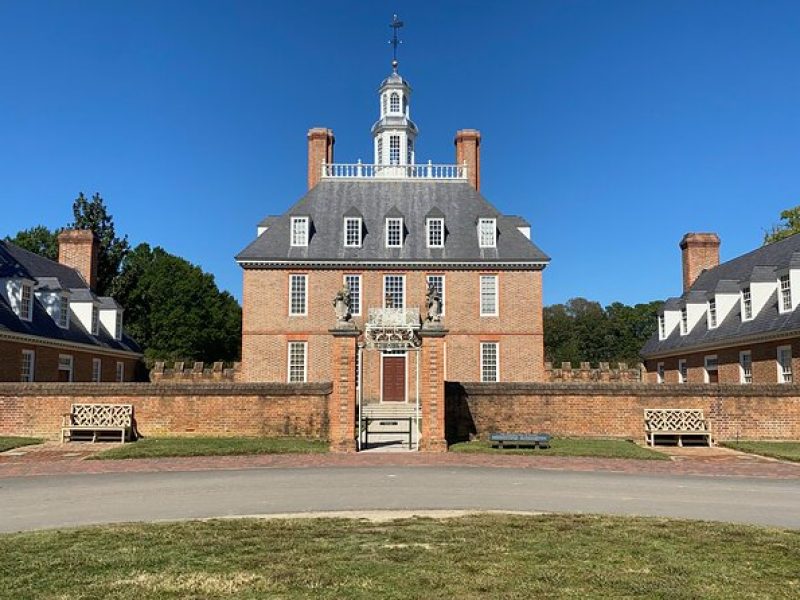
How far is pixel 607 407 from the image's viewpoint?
20500 millimetres

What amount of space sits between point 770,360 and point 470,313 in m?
12.6

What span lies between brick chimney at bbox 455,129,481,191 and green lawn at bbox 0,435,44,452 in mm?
25211

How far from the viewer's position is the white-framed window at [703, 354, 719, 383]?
30.5 meters

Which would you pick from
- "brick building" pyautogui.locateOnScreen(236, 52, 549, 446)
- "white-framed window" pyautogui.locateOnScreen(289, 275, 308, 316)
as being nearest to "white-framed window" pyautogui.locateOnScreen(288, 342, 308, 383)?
"brick building" pyautogui.locateOnScreen(236, 52, 549, 446)

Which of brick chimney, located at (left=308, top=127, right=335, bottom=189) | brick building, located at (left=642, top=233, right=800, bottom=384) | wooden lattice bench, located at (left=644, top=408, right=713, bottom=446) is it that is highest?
brick chimney, located at (left=308, top=127, right=335, bottom=189)

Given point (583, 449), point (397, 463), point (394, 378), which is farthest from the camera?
point (394, 378)

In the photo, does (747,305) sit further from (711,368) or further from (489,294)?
(489,294)

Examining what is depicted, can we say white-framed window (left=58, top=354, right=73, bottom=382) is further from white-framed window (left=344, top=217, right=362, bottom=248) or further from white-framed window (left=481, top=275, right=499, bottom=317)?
white-framed window (left=481, top=275, right=499, bottom=317)

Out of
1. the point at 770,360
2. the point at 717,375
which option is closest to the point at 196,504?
the point at 770,360

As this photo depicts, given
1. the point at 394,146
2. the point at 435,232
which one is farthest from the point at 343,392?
the point at 394,146

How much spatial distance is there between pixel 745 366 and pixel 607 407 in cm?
1085

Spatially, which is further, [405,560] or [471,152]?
[471,152]

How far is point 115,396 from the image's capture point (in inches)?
796

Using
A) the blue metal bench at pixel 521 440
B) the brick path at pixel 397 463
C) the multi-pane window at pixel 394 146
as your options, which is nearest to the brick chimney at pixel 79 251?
the multi-pane window at pixel 394 146
